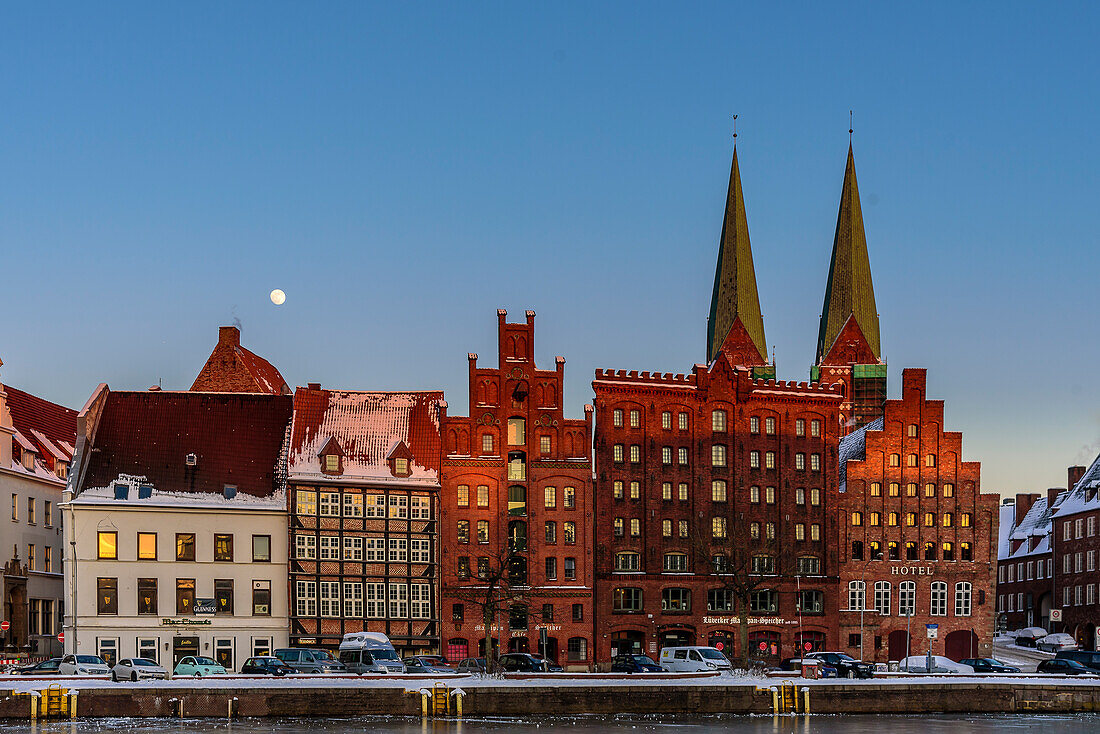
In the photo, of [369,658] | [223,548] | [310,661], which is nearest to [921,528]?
[369,658]

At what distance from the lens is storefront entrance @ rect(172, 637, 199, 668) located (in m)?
100

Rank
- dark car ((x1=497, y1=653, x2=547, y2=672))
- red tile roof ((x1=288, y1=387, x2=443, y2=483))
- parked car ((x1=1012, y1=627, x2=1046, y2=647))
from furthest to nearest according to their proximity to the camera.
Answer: parked car ((x1=1012, y1=627, x2=1046, y2=647)) < red tile roof ((x1=288, y1=387, x2=443, y2=483)) < dark car ((x1=497, y1=653, x2=547, y2=672))

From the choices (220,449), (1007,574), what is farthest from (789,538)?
(1007,574)

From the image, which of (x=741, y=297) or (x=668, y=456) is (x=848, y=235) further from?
(x=668, y=456)

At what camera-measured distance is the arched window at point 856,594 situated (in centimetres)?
11781

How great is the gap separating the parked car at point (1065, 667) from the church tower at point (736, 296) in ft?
203

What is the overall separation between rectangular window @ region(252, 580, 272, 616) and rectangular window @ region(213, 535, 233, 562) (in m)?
2.26

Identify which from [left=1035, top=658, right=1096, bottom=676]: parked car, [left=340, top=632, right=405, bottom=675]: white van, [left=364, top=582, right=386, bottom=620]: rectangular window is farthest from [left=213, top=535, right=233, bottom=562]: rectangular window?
[left=1035, top=658, right=1096, bottom=676]: parked car

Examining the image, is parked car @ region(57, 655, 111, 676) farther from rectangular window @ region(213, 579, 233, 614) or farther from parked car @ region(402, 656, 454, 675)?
rectangular window @ region(213, 579, 233, 614)

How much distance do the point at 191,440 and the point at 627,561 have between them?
29.7 m

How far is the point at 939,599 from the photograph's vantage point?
393 feet

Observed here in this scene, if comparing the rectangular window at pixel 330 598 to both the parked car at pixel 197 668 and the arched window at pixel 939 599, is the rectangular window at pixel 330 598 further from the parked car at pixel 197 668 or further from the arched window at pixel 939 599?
the arched window at pixel 939 599

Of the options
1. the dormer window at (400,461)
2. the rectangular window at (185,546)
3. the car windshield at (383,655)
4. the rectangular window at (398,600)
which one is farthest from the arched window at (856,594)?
the rectangular window at (185,546)

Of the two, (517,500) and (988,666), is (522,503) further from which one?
(988,666)
